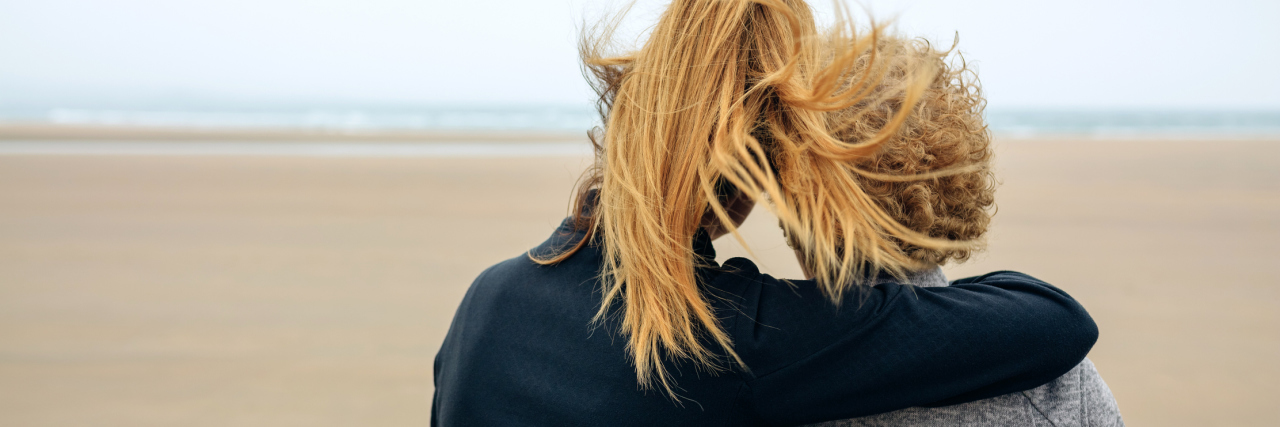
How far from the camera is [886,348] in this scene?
837mm

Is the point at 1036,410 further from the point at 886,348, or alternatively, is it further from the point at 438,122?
the point at 438,122

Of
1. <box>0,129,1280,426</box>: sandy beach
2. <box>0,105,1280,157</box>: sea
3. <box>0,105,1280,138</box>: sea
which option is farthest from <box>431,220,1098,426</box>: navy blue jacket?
<box>0,105,1280,138</box>: sea

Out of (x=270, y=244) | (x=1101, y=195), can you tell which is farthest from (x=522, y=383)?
(x=1101, y=195)

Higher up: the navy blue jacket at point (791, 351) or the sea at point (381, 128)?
the navy blue jacket at point (791, 351)

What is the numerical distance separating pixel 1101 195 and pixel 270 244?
377 inches

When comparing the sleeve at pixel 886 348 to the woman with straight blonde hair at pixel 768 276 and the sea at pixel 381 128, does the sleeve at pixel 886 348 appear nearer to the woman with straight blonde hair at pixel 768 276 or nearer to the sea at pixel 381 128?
the woman with straight blonde hair at pixel 768 276

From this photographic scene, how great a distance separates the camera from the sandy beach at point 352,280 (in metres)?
3.56

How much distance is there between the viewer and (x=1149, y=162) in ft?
40.2

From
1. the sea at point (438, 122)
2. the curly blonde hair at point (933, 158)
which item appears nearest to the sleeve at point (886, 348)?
the curly blonde hair at point (933, 158)

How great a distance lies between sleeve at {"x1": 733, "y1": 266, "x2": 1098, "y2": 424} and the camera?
84 cm

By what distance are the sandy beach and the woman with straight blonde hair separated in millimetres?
490

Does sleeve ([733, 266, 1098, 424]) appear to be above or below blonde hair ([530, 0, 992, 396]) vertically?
below

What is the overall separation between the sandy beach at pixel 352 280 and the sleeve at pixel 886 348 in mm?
547

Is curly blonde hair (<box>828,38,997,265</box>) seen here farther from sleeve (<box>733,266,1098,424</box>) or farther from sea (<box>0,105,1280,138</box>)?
sea (<box>0,105,1280,138</box>)
